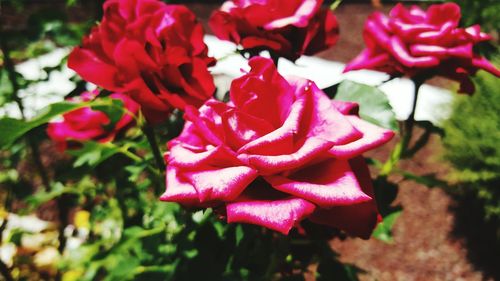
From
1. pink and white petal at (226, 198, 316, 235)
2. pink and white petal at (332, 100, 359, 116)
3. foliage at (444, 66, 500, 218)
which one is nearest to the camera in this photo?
pink and white petal at (226, 198, 316, 235)

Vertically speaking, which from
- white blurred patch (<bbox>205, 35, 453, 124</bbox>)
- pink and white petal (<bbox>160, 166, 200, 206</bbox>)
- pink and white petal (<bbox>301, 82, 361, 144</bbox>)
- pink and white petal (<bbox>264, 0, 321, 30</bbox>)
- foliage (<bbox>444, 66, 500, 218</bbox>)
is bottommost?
white blurred patch (<bbox>205, 35, 453, 124</bbox>)

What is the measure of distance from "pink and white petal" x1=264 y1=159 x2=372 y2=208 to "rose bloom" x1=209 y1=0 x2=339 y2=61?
0.23 meters

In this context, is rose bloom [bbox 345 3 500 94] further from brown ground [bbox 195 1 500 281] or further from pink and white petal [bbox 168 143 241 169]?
brown ground [bbox 195 1 500 281]

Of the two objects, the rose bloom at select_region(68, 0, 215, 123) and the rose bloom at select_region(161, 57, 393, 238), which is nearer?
the rose bloom at select_region(161, 57, 393, 238)

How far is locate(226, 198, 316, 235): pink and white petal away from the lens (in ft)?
1.39

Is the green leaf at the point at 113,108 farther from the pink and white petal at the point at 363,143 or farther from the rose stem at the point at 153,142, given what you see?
the pink and white petal at the point at 363,143

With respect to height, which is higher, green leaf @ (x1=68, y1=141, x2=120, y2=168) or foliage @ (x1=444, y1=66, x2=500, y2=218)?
green leaf @ (x1=68, y1=141, x2=120, y2=168)

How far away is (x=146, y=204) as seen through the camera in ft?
3.50

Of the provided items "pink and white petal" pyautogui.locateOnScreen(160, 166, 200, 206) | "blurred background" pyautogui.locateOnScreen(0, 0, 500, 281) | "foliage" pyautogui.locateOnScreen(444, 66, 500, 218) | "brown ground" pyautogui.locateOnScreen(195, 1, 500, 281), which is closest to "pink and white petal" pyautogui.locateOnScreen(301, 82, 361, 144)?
"pink and white petal" pyautogui.locateOnScreen(160, 166, 200, 206)

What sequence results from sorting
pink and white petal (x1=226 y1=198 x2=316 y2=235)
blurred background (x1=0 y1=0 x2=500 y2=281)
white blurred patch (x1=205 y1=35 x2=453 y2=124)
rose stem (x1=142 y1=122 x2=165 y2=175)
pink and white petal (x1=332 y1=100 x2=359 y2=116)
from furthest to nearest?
white blurred patch (x1=205 y1=35 x2=453 y2=124), blurred background (x1=0 y1=0 x2=500 y2=281), rose stem (x1=142 y1=122 x2=165 y2=175), pink and white petal (x1=332 y1=100 x2=359 y2=116), pink and white petal (x1=226 y1=198 x2=316 y2=235)

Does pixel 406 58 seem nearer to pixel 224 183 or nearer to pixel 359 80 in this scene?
pixel 224 183

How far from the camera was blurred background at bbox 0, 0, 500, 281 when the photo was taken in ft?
3.86

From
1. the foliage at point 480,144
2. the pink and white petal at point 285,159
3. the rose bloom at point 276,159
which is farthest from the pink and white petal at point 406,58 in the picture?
the foliage at point 480,144

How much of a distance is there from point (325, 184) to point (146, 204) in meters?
0.69
